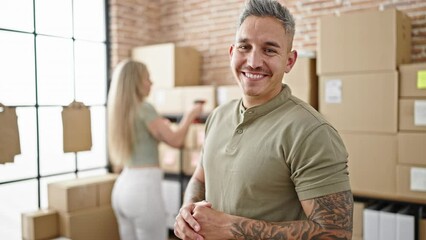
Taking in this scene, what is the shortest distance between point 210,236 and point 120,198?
1.35 m

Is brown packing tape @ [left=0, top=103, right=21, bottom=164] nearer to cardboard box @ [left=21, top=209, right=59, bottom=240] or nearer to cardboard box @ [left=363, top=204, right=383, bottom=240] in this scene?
cardboard box @ [left=21, top=209, right=59, bottom=240]

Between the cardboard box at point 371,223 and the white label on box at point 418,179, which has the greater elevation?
the white label on box at point 418,179

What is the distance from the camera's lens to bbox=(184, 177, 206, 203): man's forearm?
1475 mm

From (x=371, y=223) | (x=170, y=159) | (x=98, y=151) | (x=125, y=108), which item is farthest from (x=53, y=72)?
(x=371, y=223)

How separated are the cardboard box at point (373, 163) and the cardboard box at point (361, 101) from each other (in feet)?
0.20

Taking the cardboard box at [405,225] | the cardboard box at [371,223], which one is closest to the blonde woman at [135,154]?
the cardboard box at [371,223]

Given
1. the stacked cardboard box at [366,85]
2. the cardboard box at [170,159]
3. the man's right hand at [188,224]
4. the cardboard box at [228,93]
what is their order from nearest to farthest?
1. the man's right hand at [188,224]
2. the stacked cardboard box at [366,85]
3. the cardboard box at [228,93]
4. the cardboard box at [170,159]

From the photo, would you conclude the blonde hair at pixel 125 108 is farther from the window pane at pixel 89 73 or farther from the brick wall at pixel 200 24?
the brick wall at pixel 200 24

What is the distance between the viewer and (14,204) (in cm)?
293

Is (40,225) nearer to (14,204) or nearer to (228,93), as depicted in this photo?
(14,204)

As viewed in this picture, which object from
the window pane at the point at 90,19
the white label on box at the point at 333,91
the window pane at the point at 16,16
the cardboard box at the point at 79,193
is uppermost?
the window pane at the point at 90,19

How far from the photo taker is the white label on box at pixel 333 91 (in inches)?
108

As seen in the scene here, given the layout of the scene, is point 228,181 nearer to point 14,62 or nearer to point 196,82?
point 14,62

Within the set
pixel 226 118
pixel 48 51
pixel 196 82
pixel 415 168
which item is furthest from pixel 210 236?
pixel 196 82
